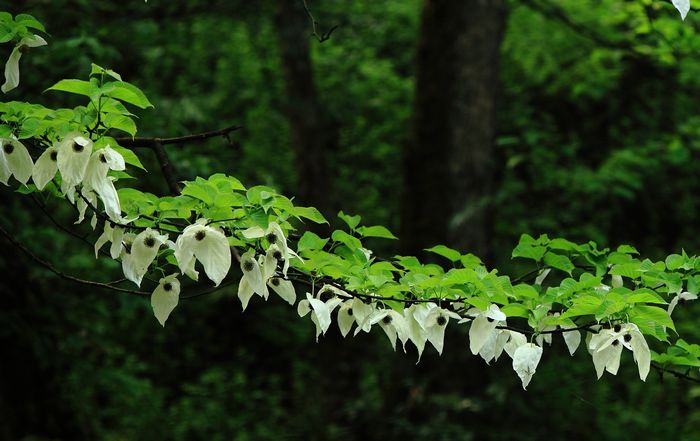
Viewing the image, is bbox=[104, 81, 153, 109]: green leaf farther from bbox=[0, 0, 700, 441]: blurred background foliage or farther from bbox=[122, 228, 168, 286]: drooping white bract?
bbox=[0, 0, 700, 441]: blurred background foliage

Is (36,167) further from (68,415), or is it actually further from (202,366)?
(202,366)

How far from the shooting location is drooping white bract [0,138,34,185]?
6.01 feet

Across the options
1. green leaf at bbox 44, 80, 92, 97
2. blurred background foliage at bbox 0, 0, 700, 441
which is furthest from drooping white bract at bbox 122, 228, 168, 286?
blurred background foliage at bbox 0, 0, 700, 441

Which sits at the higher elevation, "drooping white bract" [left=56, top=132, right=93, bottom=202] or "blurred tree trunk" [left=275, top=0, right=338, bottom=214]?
"drooping white bract" [left=56, top=132, right=93, bottom=202]

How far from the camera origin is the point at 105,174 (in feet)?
5.84

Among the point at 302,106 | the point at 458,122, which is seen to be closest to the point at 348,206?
the point at 302,106

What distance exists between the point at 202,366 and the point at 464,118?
390 cm

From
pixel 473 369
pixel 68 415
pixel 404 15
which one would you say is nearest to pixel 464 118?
pixel 473 369

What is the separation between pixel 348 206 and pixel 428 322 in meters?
6.05

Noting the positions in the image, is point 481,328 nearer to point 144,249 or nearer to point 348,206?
point 144,249

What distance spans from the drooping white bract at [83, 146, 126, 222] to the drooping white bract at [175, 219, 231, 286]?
147 millimetres

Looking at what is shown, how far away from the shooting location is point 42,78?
14.2 ft

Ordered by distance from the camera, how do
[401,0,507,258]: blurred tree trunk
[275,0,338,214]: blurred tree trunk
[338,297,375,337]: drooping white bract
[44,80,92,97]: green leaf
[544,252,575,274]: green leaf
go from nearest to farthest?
1. [44,80,92,97]: green leaf
2. [338,297,375,337]: drooping white bract
3. [544,252,575,274]: green leaf
4. [401,0,507,258]: blurred tree trunk
5. [275,0,338,214]: blurred tree trunk

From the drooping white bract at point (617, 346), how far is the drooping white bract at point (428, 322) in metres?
0.30
